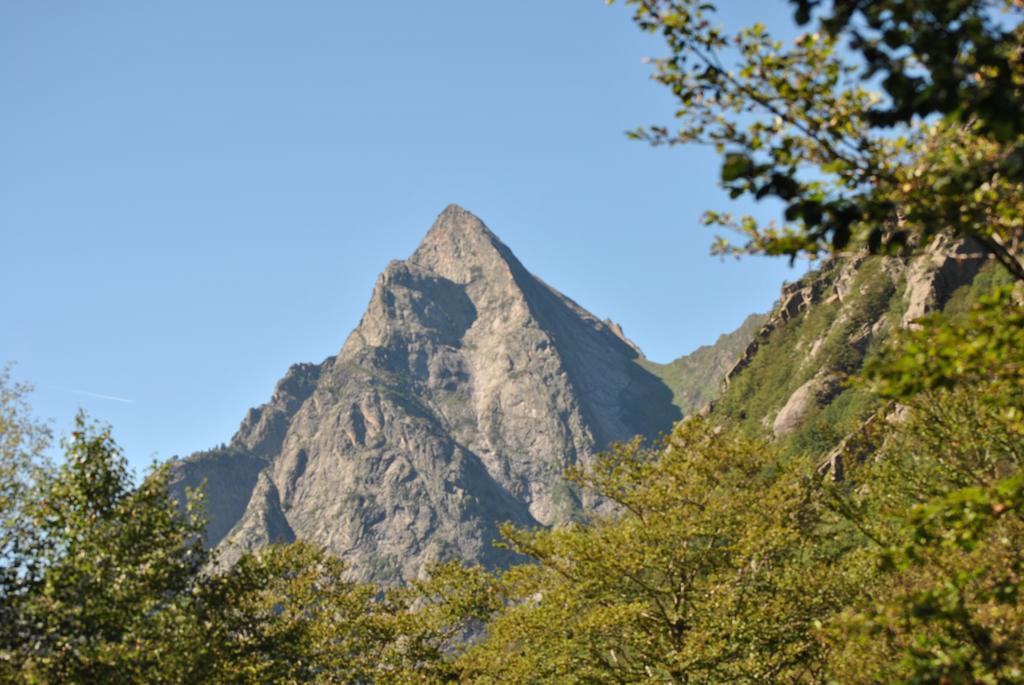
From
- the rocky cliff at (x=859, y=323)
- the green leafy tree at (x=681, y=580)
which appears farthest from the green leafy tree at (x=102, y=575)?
the rocky cliff at (x=859, y=323)

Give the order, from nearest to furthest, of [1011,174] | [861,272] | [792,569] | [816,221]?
[1011,174]
[816,221]
[792,569]
[861,272]

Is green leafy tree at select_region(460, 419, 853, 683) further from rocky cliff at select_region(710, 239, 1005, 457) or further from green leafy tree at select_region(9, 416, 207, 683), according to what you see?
rocky cliff at select_region(710, 239, 1005, 457)

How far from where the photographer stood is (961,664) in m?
8.19

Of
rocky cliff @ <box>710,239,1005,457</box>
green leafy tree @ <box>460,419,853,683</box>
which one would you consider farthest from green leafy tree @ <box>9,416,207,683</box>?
rocky cliff @ <box>710,239,1005,457</box>

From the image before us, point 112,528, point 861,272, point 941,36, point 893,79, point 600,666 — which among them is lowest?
point 600,666

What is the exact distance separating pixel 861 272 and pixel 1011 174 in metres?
206

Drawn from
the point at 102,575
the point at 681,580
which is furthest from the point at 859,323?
the point at 102,575

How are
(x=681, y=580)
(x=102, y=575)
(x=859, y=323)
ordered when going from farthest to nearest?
(x=859, y=323) < (x=681, y=580) < (x=102, y=575)

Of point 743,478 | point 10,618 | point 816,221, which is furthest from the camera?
point 743,478

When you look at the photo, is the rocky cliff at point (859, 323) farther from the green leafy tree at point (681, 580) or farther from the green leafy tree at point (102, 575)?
the green leafy tree at point (102, 575)

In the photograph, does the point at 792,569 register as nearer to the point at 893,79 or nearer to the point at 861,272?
the point at 893,79

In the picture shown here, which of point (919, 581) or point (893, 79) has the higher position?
point (893, 79)

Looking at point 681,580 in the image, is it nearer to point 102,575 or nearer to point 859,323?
point 102,575

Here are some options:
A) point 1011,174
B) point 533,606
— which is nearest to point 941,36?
point 1011,174
